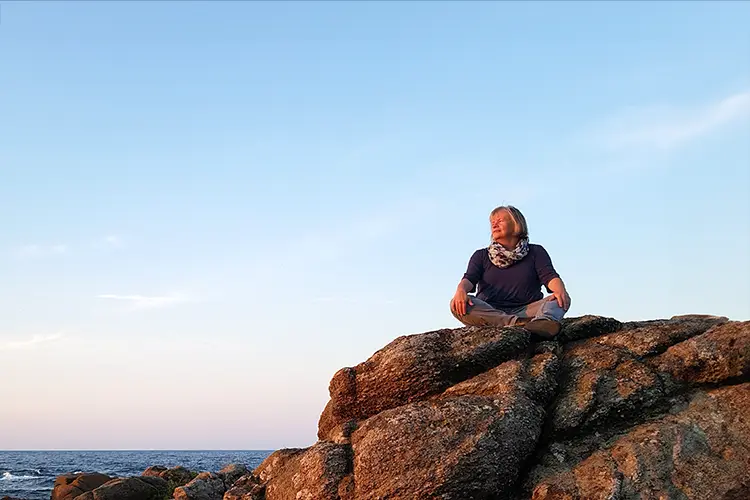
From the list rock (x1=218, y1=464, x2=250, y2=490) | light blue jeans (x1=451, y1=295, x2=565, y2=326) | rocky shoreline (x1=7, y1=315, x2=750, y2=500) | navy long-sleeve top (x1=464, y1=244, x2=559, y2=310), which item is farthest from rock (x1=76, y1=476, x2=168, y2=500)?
navy long-sleeve top (x1=464, y1=244, x2=559, y2=310)

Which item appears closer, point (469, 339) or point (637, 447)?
point (637, 447)

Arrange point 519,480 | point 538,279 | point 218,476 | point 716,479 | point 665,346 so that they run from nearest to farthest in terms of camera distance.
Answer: point 716,479, point 519,480, point 665,346, point 538,279, point 218,476

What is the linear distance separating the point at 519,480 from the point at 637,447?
1977 millimetres

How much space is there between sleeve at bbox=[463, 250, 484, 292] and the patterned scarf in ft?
1.01

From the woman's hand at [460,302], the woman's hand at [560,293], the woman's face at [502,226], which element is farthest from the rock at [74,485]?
the woman's hand at [560,293]

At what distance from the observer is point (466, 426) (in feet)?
38.4

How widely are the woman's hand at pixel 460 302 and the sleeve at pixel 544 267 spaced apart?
1.63m

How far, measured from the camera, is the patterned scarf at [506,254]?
1542 centimetres

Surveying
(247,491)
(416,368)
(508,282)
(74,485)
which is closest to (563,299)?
(508,282)

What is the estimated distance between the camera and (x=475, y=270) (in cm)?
1579

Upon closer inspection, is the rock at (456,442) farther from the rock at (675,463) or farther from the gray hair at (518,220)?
the gray hair at (518,220)

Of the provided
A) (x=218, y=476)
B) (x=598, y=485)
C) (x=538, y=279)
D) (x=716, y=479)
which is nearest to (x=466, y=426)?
(x=598, y=485)

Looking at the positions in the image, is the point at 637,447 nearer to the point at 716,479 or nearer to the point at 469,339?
the point at 716,479

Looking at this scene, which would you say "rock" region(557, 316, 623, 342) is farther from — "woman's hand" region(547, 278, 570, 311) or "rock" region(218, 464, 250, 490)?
"rock" region(218, 464, 250, 490)
